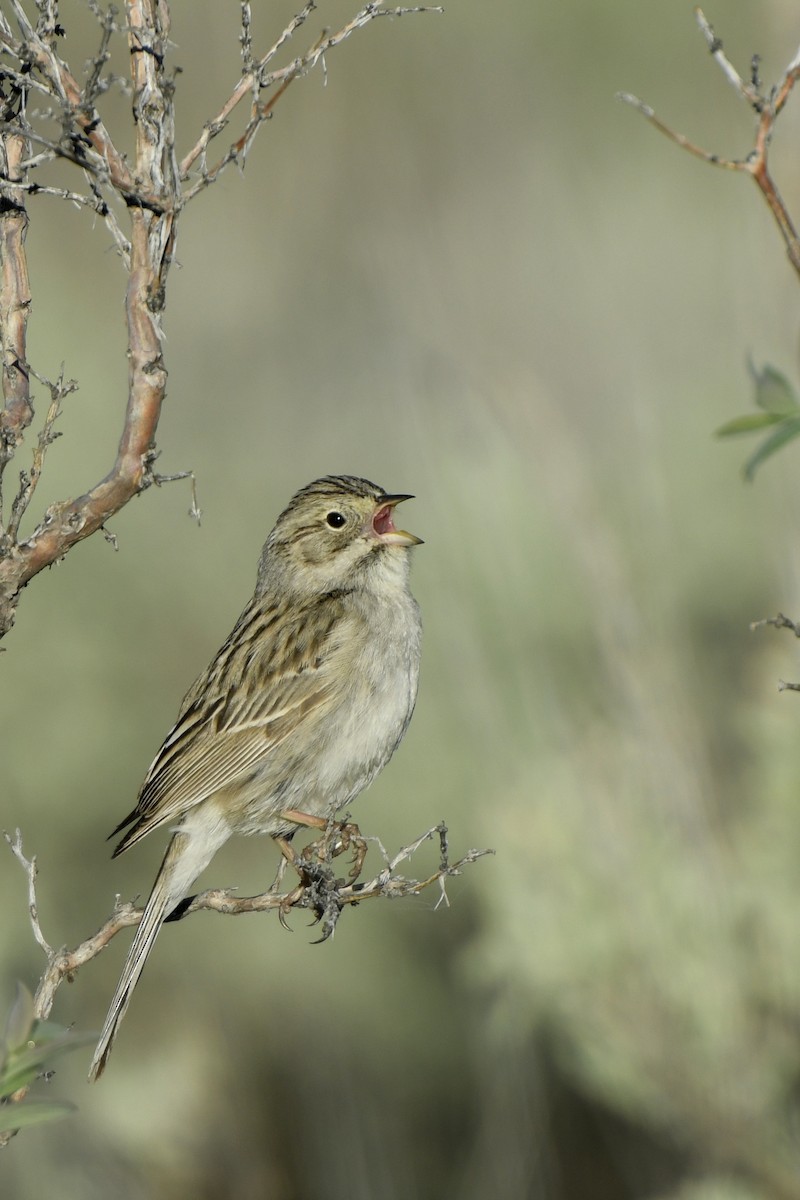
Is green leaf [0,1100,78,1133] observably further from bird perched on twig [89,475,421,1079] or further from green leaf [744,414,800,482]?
bird perched on twig [89,475,421,1079]

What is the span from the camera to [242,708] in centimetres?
410

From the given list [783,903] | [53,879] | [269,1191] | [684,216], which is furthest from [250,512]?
[684,216]

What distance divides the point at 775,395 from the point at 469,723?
13.5 ft

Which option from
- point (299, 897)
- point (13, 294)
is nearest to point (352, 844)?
point (299, 897)

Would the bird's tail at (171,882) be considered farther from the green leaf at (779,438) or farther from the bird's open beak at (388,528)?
the green leaf at (779,438)

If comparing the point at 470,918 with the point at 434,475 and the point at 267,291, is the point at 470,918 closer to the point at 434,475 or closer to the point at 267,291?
the point at 434,475

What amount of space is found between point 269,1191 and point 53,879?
1715mm

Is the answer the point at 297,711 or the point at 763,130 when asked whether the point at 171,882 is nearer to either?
the point at 297,711

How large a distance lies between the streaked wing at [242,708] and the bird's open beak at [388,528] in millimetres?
253

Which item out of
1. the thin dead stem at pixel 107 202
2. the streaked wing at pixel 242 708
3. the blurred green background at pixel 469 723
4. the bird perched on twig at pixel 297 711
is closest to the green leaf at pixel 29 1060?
the thin dead stem at pixel 107 202

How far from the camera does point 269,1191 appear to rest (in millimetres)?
6402

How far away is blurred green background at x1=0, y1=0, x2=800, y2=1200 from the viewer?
17.2 feet

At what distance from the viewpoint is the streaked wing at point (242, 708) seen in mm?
3912

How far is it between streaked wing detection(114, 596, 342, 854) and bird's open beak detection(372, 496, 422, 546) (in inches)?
10.0
